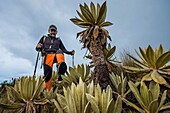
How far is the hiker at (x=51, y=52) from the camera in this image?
3675 mm

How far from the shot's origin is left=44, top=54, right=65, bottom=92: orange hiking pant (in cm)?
368

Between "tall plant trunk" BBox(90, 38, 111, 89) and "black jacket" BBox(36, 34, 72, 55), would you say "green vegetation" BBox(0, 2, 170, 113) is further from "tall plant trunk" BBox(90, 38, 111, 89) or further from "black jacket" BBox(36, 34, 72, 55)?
"black jacket" BBox(36, 34, 72, 55)

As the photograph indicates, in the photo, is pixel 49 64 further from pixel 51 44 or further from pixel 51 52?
pixel 51 44

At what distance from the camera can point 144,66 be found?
9.36 ft

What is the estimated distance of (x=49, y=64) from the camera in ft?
12.3

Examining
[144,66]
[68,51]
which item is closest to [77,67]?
[68,51]

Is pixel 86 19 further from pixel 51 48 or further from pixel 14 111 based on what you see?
pixel 14 111

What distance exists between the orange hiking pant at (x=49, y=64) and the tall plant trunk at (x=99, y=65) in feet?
2.47

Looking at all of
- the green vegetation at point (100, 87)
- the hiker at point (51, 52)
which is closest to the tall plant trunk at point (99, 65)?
the green vegetation at point (100, 87)

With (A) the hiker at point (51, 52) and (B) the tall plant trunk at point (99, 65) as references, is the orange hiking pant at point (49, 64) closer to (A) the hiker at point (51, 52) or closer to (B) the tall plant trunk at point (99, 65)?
(A) the hiker at point (51, 52)

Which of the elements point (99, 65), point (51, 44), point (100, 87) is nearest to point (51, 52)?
point (51, 44)

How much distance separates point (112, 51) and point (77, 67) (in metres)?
0.74

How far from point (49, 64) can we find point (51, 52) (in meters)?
0.26

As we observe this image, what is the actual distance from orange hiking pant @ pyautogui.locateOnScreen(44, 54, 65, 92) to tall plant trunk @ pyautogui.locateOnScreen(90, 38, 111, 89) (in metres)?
0.75
